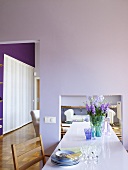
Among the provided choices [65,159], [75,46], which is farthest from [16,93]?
[65,159]

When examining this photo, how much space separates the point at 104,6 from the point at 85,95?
1.21 metres

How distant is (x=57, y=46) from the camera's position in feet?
9.08

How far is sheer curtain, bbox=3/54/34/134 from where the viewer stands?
22.7 ft

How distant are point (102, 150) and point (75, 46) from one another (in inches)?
55.5

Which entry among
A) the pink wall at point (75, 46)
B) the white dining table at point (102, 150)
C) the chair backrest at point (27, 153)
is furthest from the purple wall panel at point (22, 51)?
the chair backrest at point (27, 153)

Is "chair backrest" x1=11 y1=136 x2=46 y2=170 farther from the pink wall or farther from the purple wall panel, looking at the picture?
the purple wall panel

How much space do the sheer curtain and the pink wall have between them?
430cm

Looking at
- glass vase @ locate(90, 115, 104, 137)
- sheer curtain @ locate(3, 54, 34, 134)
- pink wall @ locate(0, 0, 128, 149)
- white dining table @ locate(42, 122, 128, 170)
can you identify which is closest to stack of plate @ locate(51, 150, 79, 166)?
white dining table @ locate(42, 122, 128, 170)

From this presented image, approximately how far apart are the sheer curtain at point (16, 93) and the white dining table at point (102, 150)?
4.56 metres

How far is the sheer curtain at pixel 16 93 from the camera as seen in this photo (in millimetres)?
6910

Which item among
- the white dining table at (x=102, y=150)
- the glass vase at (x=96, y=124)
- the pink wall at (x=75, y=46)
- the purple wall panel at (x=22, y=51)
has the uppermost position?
the purple wall panel at (x=22, y=51)

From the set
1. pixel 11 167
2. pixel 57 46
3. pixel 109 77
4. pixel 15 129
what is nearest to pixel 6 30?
pixel 57 46

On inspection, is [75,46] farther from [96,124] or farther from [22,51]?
[22,51]

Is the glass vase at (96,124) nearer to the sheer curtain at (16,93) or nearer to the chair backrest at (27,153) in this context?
the chair backrest at (27,153)
